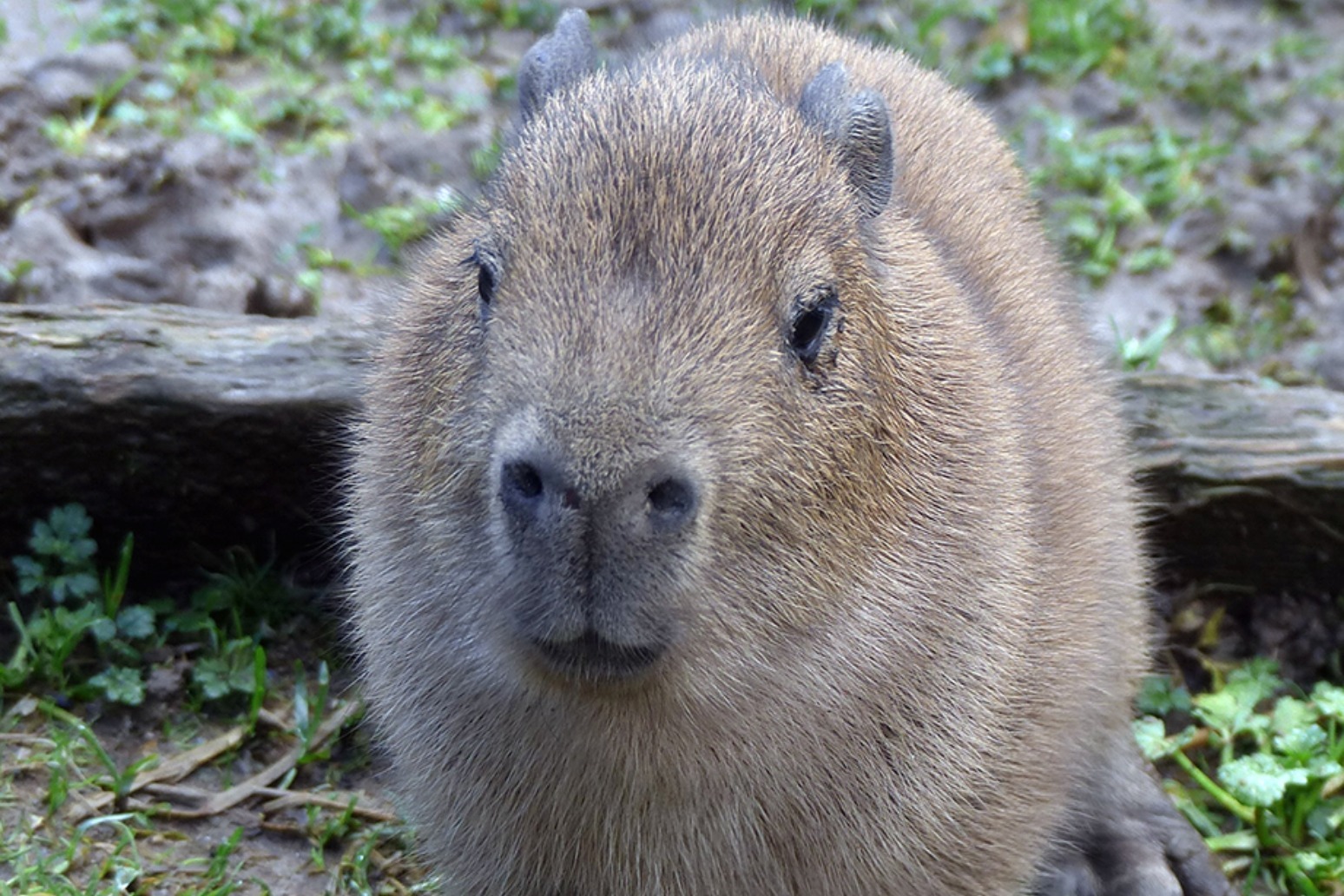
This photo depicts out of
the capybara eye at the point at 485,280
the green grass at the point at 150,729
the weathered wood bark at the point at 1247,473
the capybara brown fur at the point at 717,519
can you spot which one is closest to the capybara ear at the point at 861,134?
the capybara brown fur at the point at 717,519

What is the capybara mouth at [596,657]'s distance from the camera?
107 inches

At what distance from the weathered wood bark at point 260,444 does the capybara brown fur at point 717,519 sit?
3.24 feet

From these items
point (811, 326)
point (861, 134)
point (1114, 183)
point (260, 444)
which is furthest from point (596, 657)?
point (1114, 183)

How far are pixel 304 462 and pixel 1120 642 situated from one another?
8.61 feet

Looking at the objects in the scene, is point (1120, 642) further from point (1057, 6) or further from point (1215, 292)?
point (1057, 6)

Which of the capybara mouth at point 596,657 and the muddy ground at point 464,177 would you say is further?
the muddy ground at point 464,177

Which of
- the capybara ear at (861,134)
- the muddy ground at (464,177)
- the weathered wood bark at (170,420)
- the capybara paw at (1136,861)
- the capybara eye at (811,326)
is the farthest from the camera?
the muddy ground at (464,177)

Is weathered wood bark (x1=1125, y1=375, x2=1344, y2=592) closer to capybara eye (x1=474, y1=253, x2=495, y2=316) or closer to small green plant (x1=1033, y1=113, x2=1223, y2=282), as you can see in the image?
small green plant (x1=1033, y1=113, x2=1223, y2=282)

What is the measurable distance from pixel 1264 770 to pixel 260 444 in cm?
331

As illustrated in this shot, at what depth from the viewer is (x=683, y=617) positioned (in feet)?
8.93

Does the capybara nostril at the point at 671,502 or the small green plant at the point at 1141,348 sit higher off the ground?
the small green plant at the point at 1141,348

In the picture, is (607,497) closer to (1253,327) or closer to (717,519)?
(717,519)

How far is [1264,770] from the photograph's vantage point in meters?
4.51

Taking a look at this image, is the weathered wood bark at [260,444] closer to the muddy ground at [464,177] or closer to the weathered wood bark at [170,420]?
the weathered wood bark at [170,420]
